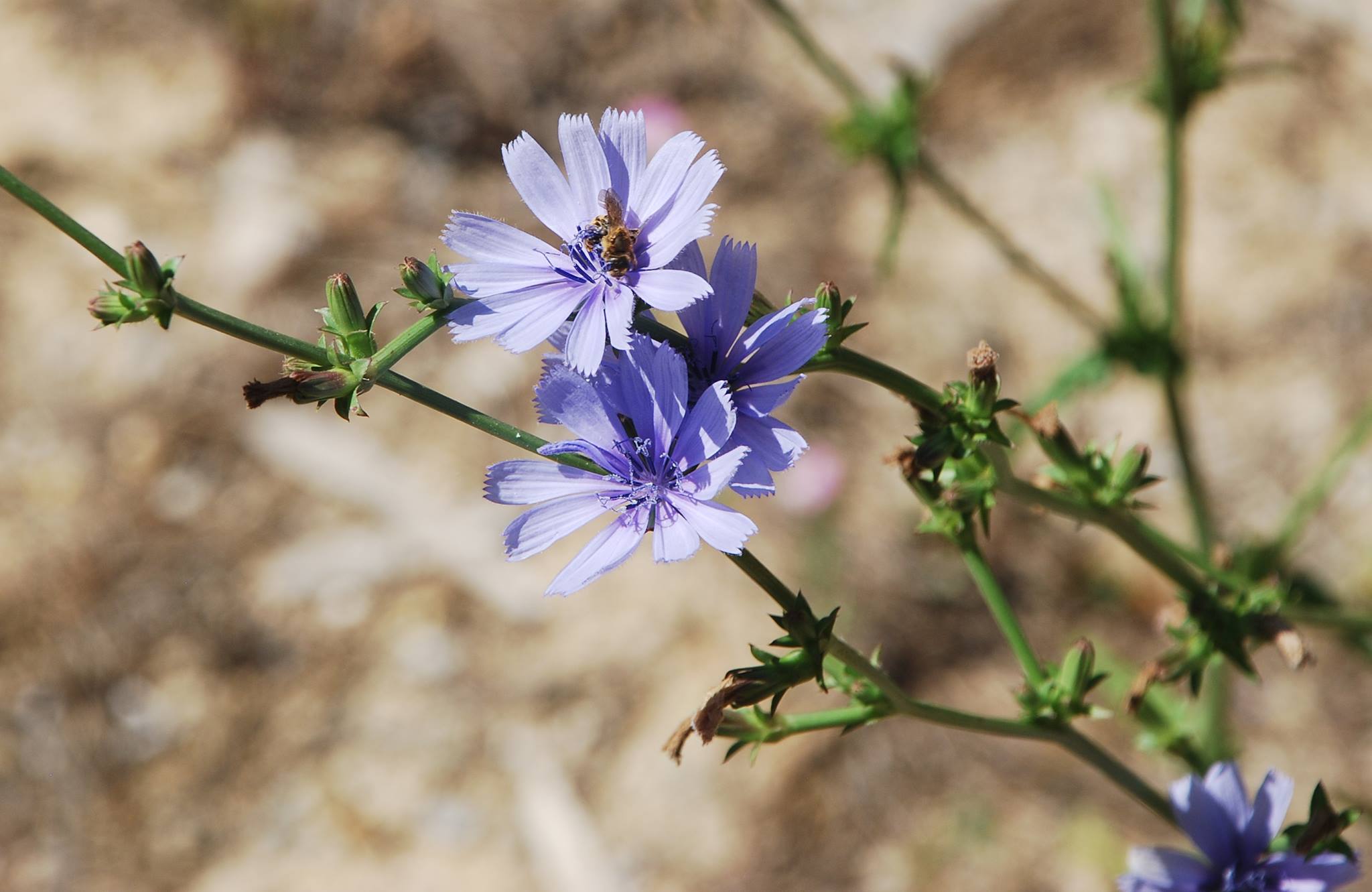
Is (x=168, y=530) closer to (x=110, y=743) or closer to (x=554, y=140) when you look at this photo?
(x=110, y=743)

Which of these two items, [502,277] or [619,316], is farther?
[502,277]

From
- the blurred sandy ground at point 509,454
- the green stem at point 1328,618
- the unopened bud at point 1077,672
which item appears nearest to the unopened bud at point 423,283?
the unopened bud at point 1077,672

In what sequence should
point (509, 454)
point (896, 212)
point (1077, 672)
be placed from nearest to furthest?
1. point (1077, 672)
2. point (896, 212)
3. point (509, 454)

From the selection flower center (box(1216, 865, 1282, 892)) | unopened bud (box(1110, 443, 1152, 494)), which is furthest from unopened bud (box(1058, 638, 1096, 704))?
flower center (box(1216, 865, 1282, 892))

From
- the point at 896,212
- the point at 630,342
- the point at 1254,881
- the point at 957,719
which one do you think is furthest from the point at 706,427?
the point at 896,212

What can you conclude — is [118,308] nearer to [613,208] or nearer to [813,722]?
[613,208]

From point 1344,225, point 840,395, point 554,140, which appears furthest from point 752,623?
point 1344,225
